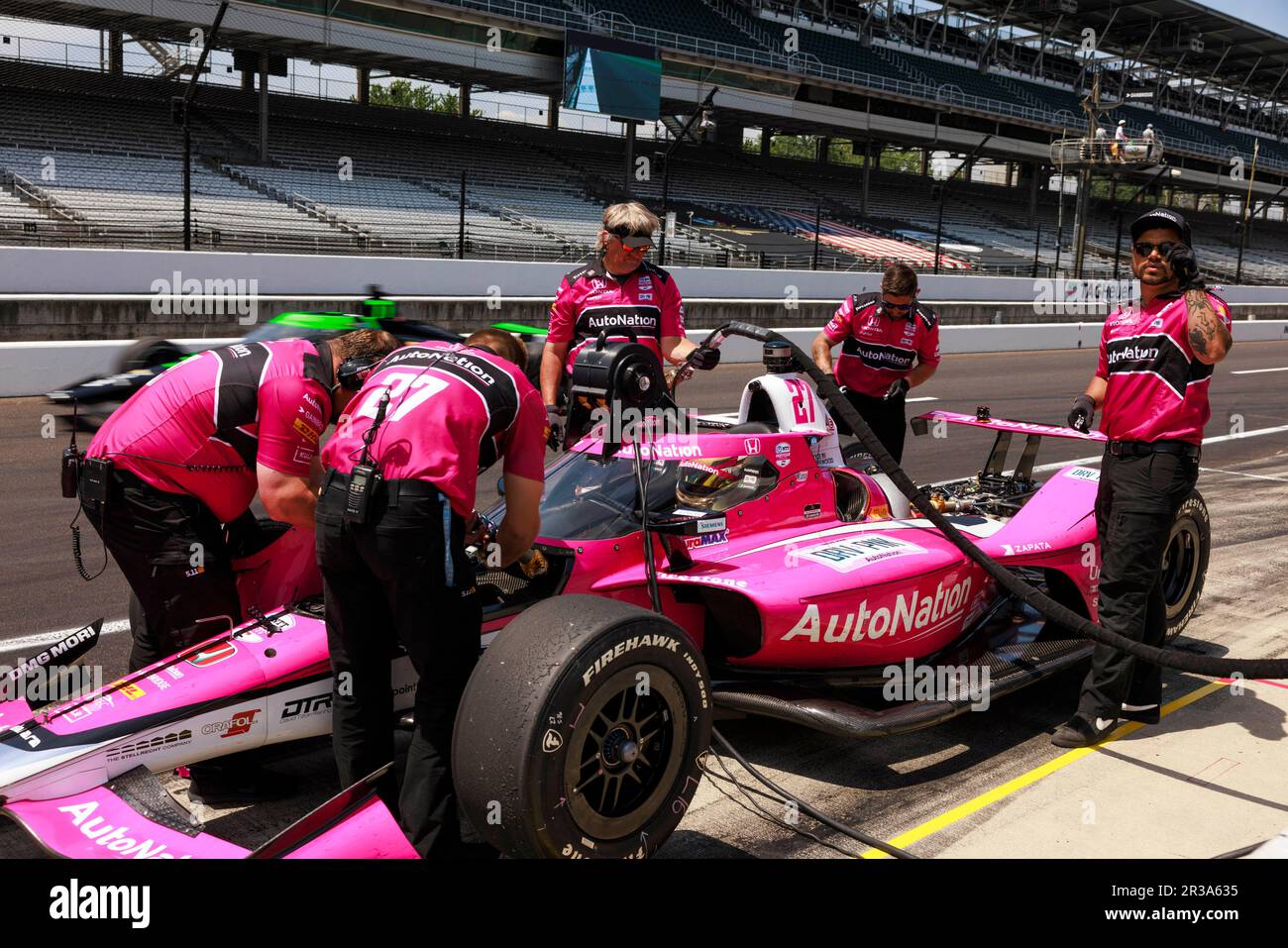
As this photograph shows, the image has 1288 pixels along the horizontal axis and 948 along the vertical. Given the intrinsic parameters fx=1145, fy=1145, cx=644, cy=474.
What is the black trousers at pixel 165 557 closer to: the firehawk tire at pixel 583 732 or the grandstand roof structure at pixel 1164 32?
the firehawk tire at pixel 583 732

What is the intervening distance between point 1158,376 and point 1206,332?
0.27 metres

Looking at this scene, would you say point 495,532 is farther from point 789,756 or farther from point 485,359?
point 789,756

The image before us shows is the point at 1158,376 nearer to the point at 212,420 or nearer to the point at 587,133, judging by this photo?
the point at 212,420

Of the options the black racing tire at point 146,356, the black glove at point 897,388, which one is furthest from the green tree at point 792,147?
the black racing tire at point 146,356

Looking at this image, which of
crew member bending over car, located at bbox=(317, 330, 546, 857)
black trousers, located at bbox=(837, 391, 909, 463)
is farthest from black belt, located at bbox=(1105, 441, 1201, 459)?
crew member bending over car, located at bbox=(317, 330, 546, 857)

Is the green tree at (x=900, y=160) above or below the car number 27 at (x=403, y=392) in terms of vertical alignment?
above

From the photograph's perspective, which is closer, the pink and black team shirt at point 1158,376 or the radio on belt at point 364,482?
the radio on belt at point 364,482

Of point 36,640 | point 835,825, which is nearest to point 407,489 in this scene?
point 835,825

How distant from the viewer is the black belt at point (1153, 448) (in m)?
4.82

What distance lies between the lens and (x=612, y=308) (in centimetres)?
632

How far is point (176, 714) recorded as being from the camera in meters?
3.53

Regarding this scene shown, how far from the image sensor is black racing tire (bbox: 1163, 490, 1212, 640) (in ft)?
19.4

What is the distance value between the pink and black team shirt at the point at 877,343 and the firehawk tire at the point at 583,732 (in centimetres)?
375

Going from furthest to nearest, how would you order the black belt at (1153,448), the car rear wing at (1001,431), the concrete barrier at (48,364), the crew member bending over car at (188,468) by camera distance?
1. the concrete barrier at (48,364)
2. the car rear wing at (1001,431)
3. the black belt at (1153,448)
4. the crew member bending over car at (188,468)
